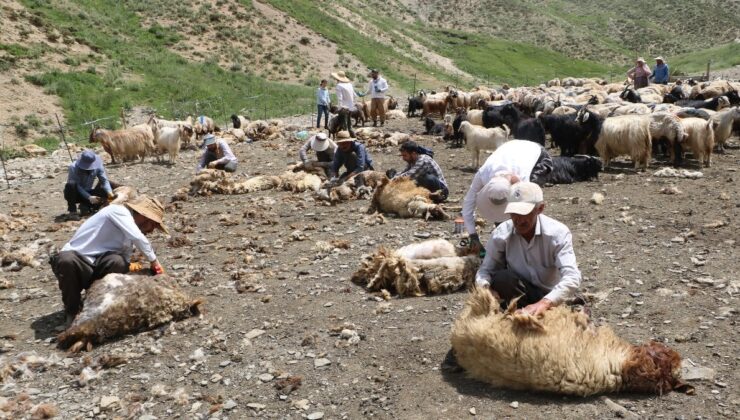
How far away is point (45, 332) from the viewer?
5.85m

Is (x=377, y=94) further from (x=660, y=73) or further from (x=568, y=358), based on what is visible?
(x=568, y=358)

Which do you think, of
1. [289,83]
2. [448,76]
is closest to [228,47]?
[289,83]

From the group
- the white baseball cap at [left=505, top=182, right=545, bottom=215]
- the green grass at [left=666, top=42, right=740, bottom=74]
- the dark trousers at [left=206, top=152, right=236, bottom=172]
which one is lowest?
the dark trousers at [left=206, top=152, right=236, bottom=172]

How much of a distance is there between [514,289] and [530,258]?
26cm

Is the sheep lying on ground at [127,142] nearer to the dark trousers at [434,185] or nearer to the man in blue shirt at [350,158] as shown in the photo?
the man in blue shirt at [350,158]

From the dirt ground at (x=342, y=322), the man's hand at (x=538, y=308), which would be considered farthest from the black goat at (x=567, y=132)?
the man's hand at (x=538, y=308)

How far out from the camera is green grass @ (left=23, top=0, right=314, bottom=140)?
21.5 metres

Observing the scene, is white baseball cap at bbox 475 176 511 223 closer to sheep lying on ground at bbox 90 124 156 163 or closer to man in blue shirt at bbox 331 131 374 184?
man in blue shirt at bbox 331 131 374 184

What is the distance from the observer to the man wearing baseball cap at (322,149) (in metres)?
11.5

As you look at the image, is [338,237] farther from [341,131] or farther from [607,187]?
[341,131]

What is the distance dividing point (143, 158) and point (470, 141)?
806 cm

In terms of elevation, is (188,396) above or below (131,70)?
below

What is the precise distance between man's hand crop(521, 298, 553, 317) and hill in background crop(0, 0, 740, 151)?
668 inches

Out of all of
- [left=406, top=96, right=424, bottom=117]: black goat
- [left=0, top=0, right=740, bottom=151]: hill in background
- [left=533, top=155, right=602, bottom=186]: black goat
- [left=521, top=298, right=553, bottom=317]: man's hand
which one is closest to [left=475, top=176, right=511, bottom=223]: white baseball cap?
[left=521, top=298, right=553, bottom=317]: man's hand
